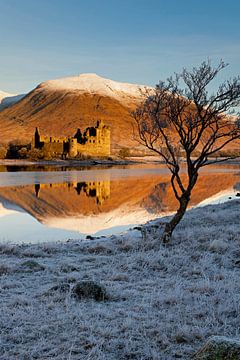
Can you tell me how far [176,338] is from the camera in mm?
5344

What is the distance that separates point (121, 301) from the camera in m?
6.96

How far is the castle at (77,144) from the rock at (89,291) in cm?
8808

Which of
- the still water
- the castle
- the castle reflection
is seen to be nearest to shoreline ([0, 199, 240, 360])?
the still water

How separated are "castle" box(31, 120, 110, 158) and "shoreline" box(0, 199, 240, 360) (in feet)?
278

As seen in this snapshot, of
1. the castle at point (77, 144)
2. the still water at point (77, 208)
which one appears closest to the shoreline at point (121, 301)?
the still water at point (77, 208)

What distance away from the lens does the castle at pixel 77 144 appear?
97.4 meters

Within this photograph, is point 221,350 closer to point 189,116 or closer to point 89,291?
point 89,291

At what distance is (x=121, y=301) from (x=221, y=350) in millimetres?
3327

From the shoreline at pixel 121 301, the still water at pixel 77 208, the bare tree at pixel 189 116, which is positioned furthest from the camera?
the still water at pixel 77 208

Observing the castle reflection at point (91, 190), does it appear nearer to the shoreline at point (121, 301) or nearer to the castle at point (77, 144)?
the shoreline at point (121, 301)

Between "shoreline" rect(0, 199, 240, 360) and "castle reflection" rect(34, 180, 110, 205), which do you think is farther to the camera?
"castle reflection" rect(34, 180, 110, 205)

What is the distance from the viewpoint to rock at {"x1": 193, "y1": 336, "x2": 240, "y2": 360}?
374cm

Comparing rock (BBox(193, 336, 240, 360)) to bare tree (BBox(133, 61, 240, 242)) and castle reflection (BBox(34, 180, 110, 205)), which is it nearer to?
bare tree (BBox(133, 61, 240, 242))

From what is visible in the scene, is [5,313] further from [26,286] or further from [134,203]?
[134,203]
